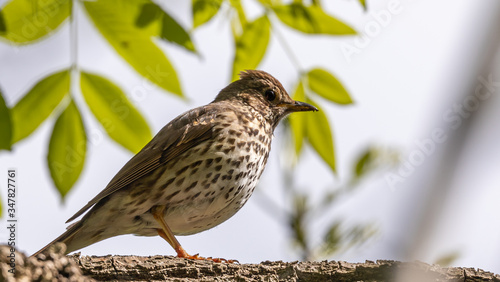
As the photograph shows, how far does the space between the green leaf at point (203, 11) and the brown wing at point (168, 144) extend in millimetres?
1299

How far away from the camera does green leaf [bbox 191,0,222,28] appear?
339 cm

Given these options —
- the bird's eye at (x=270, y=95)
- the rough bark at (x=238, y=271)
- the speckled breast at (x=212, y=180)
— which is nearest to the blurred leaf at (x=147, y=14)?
the rough bark at (x=238, y=271)

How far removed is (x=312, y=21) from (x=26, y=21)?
159 centimetres

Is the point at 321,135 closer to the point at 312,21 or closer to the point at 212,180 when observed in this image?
the point at 312,21

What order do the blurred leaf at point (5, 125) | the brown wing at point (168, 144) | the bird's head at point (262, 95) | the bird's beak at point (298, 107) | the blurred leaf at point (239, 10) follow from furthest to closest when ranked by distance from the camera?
1. the bird's head at point (262, 95)
2. the brown wing at point (168, 144)
3. the bird's beak at point (298, 107)
4. the blurred leaf at point (239, 10)
5. the blurred leaf at point (5, 125)

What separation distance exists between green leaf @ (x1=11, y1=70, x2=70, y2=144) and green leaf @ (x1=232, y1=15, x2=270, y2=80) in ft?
3.31

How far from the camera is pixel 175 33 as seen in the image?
3.15m

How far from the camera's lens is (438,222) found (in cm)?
79

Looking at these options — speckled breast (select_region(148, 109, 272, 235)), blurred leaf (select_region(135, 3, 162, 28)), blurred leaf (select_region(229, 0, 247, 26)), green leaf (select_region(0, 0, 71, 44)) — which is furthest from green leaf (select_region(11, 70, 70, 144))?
speckled breast (select_region(148, 109, 272, 235))

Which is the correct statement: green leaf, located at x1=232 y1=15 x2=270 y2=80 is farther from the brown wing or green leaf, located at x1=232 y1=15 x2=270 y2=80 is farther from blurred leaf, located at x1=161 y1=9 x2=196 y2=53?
the brown wing

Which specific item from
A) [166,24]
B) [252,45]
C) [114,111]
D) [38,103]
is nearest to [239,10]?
[252,45]

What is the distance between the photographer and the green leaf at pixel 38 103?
10.1 feet

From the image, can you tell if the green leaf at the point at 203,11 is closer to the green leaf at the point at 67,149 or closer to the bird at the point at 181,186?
the green leaf at the point at 67,149

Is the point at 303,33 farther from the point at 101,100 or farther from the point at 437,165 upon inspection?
the point at 437,165
